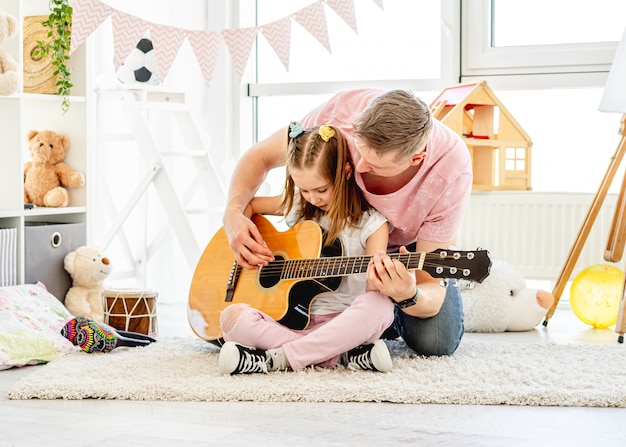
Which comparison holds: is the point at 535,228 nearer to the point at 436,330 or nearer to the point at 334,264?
the point at 436,330

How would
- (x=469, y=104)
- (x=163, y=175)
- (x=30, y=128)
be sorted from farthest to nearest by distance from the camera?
(x=469, y=104), (x=163, y=175), (x=30, y=128)

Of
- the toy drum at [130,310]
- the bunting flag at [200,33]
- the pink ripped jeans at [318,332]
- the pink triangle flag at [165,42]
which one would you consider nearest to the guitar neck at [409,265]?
the pink ripped jeans at [318,332]

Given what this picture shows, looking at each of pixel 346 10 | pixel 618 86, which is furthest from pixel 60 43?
pixel 618 86

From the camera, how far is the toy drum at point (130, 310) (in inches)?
108

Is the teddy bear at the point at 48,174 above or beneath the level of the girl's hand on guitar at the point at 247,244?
above

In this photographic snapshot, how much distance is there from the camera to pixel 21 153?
2.84 meters

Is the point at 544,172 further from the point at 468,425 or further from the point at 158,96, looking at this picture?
the point at 468,425

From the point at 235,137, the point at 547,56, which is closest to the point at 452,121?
the point at 547,56

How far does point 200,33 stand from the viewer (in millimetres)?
2988

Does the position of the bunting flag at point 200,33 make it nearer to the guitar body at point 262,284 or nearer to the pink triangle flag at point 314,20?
the pink triangle flag at point 314,20

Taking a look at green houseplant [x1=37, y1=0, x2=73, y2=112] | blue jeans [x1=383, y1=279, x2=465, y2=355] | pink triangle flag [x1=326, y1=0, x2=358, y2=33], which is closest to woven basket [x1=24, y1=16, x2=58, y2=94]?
green houseplant [x1=37, y1=0, x2=73, y2=112]

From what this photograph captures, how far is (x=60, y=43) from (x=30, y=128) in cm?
37

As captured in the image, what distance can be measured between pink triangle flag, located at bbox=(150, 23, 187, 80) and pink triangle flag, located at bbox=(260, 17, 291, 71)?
0.89ft

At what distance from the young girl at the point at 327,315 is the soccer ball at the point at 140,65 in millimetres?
1290
